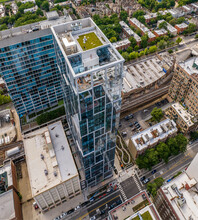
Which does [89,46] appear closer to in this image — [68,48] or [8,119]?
[68,48]

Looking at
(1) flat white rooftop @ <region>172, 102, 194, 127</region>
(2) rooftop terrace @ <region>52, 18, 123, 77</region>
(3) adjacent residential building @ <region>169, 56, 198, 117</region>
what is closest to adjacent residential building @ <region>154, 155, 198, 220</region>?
(1) flat white rooftop @ <region>172, 102, 194, 127</region>

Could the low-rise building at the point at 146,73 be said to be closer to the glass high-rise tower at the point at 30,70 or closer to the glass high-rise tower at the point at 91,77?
the glass high-rise tower at the point at 30,70

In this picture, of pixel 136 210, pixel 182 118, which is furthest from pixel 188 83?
pixel 136 210

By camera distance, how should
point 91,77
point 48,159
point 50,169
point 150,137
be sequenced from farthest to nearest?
point 150,137 < point 48,159 < point 50,169 < point 91,77

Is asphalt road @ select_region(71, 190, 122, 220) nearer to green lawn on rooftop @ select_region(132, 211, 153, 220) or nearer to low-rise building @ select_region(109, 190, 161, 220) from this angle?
low-rise building @ select_region(109, 190, 161, 220)

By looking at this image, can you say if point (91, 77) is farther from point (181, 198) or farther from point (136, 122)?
point (136, 122)

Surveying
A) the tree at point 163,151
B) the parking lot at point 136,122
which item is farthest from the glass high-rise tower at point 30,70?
the tree at point 163,151

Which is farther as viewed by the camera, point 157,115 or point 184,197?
point 157,115

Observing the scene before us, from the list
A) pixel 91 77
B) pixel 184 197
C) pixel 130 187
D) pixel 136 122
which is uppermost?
pixel 136 122
